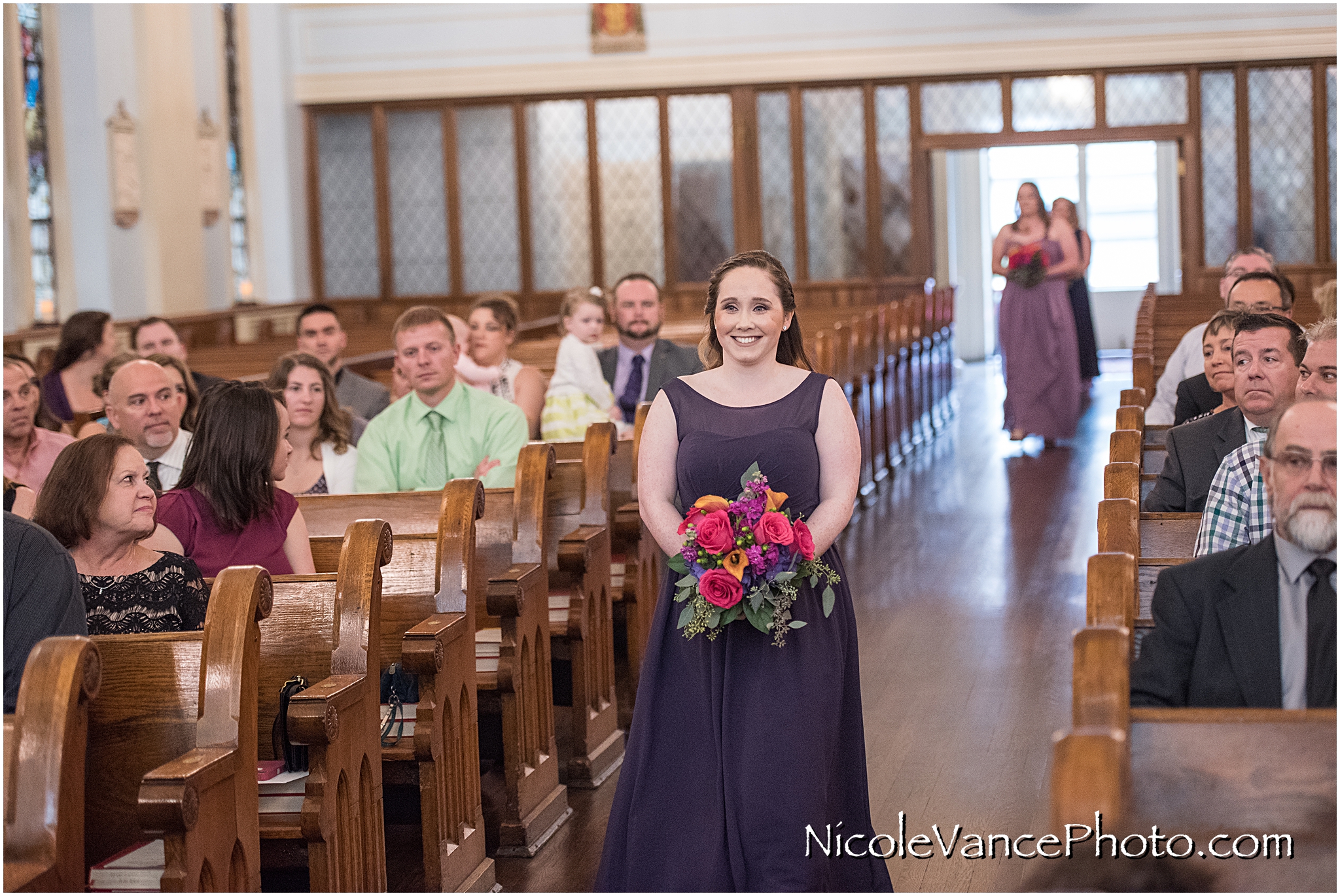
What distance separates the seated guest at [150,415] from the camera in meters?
4.64

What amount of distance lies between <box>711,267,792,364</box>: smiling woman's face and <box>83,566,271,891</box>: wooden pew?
107cm

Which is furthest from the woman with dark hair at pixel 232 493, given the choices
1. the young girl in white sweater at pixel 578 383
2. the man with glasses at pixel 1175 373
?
the man with glasses at pixel 1175 373

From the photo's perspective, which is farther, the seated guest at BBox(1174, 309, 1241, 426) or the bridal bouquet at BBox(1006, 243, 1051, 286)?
the bridal bouquet at BBox(1006, 243, 1051, 286)

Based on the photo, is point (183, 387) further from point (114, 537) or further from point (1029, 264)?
point (1029, 264)

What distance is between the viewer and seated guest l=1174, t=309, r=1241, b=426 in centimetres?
441

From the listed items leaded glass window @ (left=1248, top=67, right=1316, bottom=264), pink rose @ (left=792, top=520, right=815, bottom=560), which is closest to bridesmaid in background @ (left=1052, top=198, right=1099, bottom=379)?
leaded glass window @ (left=1248, top=67, right=1316, bottom=264)

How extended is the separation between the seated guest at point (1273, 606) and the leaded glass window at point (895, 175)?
1190 cm

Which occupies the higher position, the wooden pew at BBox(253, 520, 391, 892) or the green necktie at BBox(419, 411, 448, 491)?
the green necktie at BBox(419, 411, 448, 491)

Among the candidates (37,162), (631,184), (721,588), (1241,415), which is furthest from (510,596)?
(631,184)

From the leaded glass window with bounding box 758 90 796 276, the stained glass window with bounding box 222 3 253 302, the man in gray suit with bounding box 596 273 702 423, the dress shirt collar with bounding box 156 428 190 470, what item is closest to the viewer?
the dress shirt collar with bounding box 156 428 190 470

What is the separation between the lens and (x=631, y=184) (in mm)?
14438

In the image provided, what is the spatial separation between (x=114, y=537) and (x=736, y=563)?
1.33m

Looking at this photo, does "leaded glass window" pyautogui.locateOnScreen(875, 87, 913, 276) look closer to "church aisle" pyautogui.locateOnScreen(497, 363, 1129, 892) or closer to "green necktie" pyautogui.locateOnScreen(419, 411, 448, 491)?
"church aisle" pyautogui.locateOnScreen(497, 363, 1129, 892)

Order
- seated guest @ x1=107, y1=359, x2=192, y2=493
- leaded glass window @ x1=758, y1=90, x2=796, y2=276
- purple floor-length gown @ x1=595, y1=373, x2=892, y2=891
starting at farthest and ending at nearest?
leaded glass window @ x1=758, y1=90, x2=796, y2=276
seated guest @ x1=107, y1=359, x2=192, y2=493
purple floor-length gown @ x1=595, y1=373, x2=892, y2=891
